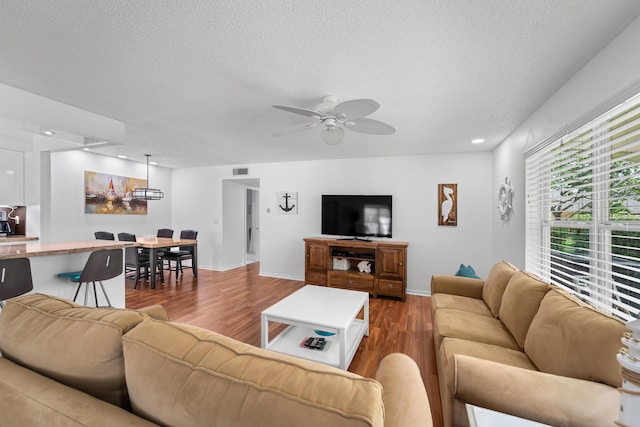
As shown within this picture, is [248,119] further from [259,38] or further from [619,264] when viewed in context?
[619,264]

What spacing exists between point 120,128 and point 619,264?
448cm

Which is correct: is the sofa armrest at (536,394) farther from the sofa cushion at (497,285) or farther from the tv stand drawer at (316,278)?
the tv stand drawer at (316,278)

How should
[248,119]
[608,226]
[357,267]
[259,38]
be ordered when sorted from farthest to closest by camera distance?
[357,267]
[248,119]
[608,226]
[259,38]

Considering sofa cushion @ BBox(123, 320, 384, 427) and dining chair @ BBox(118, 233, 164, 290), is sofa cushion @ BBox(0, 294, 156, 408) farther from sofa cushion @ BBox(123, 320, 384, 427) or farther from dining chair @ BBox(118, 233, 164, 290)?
dining chair @ BBox(118, 233, 164, 290)

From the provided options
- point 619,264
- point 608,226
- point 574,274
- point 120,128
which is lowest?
point 574,274

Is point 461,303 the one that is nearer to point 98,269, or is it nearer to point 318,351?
point 318,351

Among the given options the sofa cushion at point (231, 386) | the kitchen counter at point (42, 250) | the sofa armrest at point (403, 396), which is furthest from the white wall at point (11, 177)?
the sofa armrest at point (403, 396)

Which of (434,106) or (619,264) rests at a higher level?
(434,106)

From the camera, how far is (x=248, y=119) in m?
2.92

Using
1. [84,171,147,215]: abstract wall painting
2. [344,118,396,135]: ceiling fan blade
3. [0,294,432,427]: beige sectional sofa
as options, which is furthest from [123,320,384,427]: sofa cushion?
[84,171,147,215]: abstract wall painting

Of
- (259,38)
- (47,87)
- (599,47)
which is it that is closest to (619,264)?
(599,47)

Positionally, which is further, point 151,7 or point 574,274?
point 574,274

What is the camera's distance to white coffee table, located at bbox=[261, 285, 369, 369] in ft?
6.98

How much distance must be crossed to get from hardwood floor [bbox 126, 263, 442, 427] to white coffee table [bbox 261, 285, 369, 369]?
0.17 m
